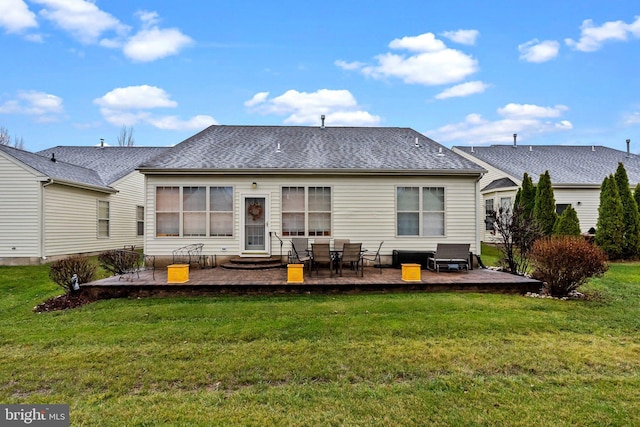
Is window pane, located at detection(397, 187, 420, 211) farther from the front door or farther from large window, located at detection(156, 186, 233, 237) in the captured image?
large window, located at detection(156, 186, 233, 237)

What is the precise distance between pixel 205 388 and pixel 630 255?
1578 centimetres

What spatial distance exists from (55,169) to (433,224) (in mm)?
14551

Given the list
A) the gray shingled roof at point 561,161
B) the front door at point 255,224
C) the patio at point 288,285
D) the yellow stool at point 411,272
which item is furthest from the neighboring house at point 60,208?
the gray shingled roof at point 561,161

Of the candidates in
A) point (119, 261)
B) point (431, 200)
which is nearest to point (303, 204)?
point (431, 200)

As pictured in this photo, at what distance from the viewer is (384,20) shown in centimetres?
1523

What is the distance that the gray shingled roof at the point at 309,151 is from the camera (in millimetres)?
10078

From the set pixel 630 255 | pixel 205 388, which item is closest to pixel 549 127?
pixel 630 255

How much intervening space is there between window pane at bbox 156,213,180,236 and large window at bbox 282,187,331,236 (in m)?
3.20

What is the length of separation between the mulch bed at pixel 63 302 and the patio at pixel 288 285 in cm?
19

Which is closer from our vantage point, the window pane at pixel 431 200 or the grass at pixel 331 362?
the grass at pixel 331 362

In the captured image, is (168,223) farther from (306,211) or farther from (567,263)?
(567,263)

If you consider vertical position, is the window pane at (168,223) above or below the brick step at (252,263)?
above

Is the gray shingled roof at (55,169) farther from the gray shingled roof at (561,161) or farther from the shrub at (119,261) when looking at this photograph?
the gray shingled roof at (561,161)

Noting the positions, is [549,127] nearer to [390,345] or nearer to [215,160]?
[215,160]
